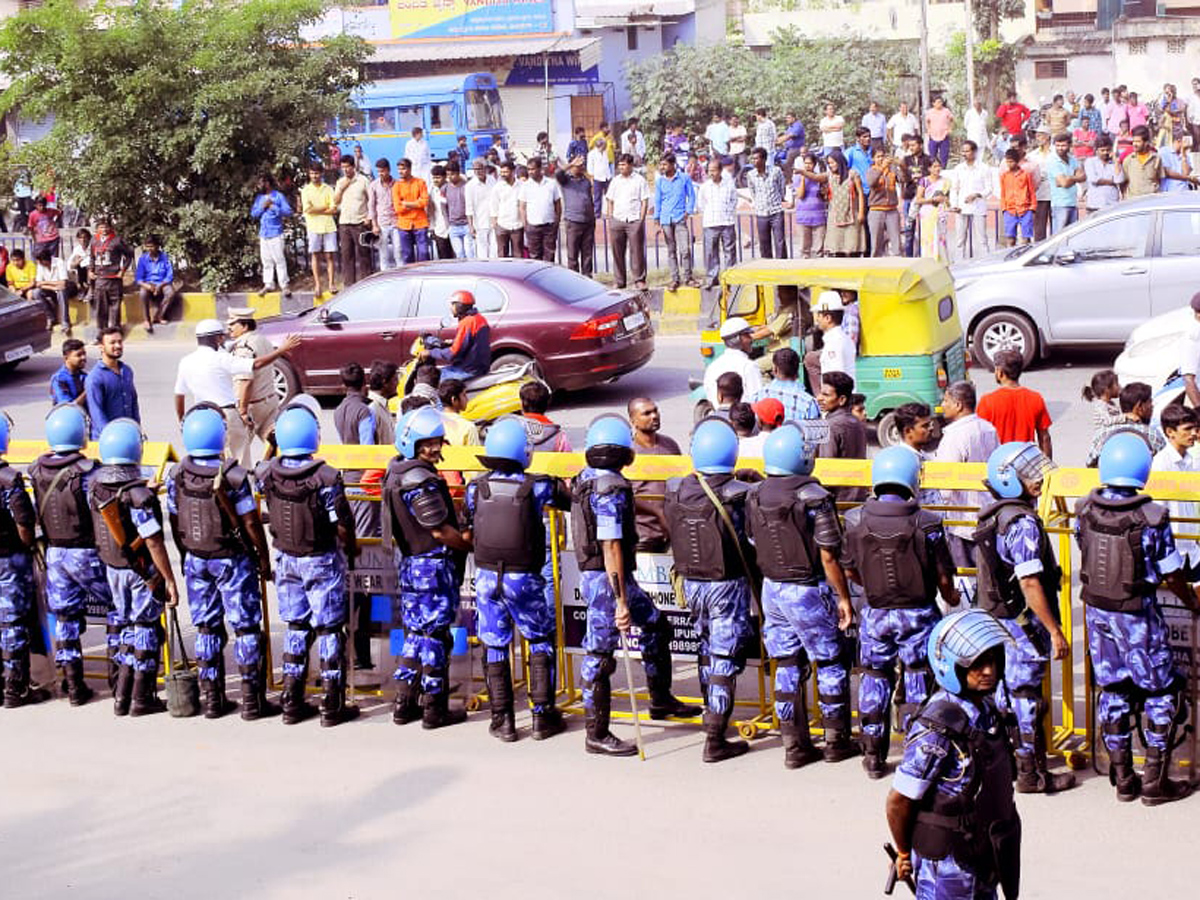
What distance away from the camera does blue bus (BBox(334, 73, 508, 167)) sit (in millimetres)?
40281

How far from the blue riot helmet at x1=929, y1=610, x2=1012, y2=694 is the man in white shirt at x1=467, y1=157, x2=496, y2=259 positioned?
1674 cm

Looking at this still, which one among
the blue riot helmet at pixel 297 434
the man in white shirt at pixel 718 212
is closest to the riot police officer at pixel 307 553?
the blue riot helmet at pixel 297 434

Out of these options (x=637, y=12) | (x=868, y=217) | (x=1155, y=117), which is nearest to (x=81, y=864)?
(x=868, y=217)

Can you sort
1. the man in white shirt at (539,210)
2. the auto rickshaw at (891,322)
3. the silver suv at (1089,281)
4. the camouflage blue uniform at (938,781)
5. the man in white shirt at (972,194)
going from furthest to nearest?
the man in white shirt at (539,210), the man in white shirt at (972,194), the silver suv at (1089,281), the auto rickshaw at (891,322), the camouflage blue uniform at (938,781)

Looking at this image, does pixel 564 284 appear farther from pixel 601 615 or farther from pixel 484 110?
pixel 484 110

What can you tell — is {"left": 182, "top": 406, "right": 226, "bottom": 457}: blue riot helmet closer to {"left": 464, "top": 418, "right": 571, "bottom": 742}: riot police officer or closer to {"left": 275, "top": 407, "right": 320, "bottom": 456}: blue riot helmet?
{"left": 275, "top": 407, "right": 320, "bottom": 456}: blue riot helmet

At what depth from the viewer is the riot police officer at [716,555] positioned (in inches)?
345

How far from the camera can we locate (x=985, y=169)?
21.2m

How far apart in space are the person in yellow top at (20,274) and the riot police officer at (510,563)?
16695mm

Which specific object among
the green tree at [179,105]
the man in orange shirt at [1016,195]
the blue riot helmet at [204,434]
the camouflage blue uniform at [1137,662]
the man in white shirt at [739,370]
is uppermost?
the green tree at [179,105]

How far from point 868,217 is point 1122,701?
43.3 ft

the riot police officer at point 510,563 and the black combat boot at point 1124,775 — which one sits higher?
the riot police officer at point 510,563

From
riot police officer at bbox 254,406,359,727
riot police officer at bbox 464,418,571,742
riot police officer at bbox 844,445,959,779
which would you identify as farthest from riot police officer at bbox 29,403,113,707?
riot police officer at bbox 844,445,959,779

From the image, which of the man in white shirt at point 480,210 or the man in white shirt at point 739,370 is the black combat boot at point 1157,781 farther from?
the man in white shirt at point 480,210
